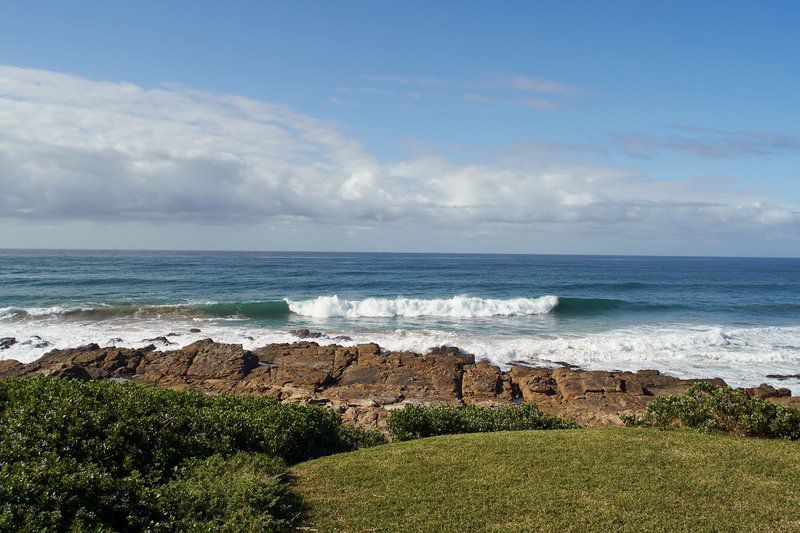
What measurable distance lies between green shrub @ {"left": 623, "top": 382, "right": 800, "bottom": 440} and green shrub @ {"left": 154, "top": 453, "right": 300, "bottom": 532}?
891 centimetres

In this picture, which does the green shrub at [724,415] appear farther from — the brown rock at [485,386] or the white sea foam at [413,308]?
the white sea foam at [413,308]

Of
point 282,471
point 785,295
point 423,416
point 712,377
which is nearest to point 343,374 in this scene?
point 423,416

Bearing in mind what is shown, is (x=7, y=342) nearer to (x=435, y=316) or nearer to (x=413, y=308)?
(x=413, y=308)

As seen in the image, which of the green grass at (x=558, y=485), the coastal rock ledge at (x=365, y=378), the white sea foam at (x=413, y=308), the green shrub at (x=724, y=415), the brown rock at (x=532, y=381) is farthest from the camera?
the white sea foam at (x=413, y=308)

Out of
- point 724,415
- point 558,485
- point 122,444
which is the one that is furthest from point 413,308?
point 122,444

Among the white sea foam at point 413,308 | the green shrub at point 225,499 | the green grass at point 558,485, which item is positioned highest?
the green shrub at point 225,499

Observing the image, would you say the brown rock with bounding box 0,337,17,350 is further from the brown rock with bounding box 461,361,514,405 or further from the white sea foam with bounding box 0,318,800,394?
the brown rock with bounding box 461,361,514,405

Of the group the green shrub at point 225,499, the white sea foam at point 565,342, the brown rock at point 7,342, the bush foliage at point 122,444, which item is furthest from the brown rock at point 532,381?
the brown rock at point 7,342

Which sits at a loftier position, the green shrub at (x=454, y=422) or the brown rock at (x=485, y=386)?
the green shrub at (x=454, y=422)

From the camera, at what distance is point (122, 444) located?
303 inches

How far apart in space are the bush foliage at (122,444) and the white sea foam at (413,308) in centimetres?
2735

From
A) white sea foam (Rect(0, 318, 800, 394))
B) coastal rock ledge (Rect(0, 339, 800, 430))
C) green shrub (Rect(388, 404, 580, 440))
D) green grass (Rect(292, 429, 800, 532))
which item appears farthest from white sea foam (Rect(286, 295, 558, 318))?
green grass (Rect(292, 429, 800, 532))

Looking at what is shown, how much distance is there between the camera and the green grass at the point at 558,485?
6.62m

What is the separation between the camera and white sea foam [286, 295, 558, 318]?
126 feet
